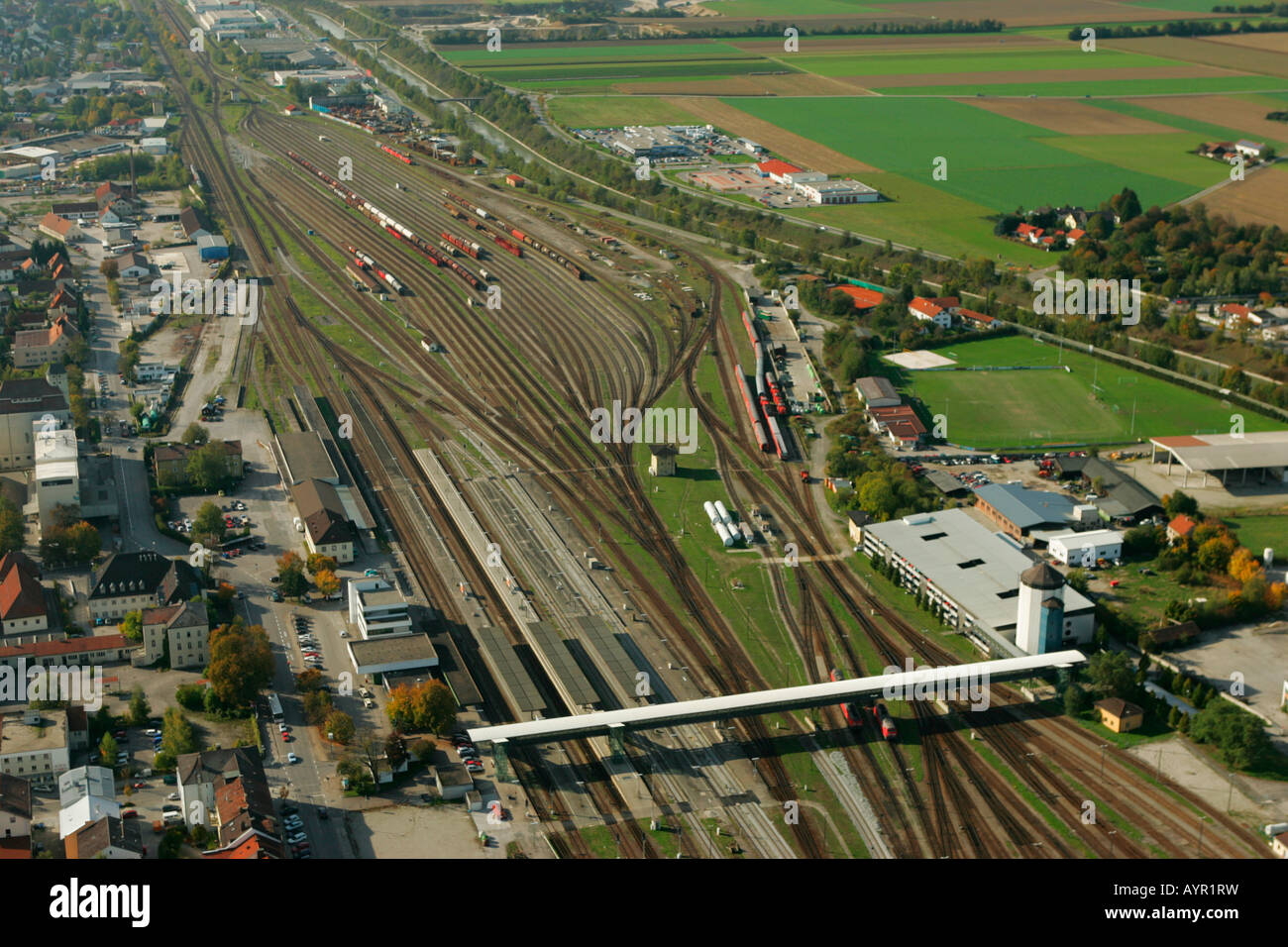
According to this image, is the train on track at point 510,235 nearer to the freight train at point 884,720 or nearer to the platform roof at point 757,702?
the platform roof at point 757,702

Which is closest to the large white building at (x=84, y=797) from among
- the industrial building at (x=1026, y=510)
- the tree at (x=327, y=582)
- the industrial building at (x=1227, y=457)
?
the tree at (x=327, y=582)

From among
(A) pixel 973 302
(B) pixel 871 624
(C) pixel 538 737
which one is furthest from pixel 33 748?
(A) pixel 973 302

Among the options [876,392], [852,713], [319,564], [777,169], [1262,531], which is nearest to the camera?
[852,713]

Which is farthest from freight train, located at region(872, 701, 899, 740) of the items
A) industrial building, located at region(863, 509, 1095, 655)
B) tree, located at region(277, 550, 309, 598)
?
tree, located at region(277, 550, 309, 598)

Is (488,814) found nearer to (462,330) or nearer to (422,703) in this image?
(422,703)

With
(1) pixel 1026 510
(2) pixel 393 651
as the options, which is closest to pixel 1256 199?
(1) pixel 1026 510

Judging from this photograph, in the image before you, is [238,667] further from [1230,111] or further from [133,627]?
[1230,111]

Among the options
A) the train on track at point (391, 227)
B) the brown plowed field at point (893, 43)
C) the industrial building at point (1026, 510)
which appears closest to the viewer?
the industrial building at point (1026, 510)
